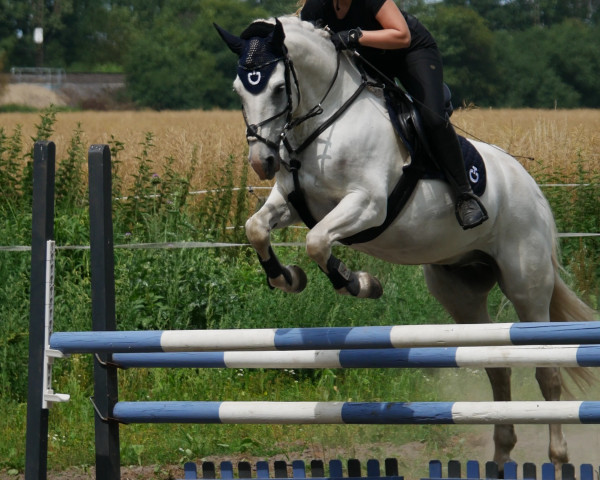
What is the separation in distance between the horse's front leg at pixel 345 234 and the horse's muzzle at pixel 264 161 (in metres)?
0.30

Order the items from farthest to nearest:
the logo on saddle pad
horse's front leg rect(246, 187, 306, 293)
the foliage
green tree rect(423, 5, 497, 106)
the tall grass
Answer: the foliage
green tree rect(423, 5, 497, 106)
the tall grass
the logo on saddle pad
horse's front leg rect(246, 187, 306, 293)

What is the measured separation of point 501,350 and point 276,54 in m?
1.53

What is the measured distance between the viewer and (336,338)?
3467 mm

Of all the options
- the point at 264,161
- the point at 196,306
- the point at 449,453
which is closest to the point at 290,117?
the point at 264,161

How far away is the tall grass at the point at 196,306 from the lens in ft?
19.1

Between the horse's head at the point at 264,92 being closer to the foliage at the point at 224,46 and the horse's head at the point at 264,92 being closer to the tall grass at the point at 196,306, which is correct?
the tall grass at the point at 196,306

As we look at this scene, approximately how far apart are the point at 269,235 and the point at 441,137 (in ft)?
3.04

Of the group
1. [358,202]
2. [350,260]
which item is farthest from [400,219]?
[350,260]

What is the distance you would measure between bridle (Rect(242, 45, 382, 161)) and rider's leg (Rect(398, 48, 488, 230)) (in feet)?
0.62

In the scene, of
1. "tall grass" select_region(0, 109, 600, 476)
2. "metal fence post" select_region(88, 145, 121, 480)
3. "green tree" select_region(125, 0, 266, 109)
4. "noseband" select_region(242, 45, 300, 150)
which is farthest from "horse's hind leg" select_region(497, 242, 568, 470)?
"green tree" select_region(125, 0, 266, 109)

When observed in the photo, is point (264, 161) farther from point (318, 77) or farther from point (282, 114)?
point (318, 77)

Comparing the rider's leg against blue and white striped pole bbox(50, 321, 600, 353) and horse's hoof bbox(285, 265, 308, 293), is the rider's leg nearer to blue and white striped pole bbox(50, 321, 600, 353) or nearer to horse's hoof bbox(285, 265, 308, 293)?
horse's hoof bbox(285, 265, 308, 293)

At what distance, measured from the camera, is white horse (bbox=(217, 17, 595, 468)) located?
4.09 m

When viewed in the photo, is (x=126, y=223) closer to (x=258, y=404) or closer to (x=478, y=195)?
(x=478, y=195)
